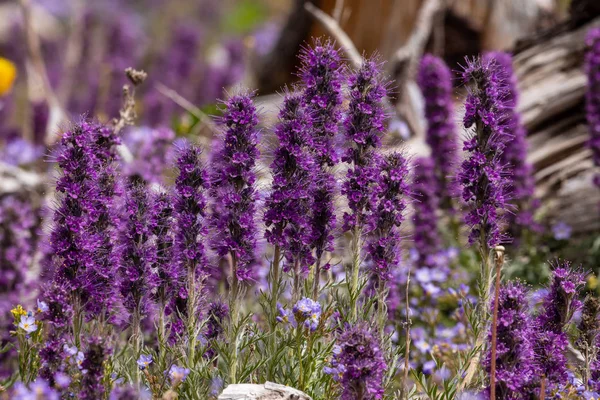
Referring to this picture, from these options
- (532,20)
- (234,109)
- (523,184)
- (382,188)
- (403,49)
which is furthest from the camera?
(532,20)

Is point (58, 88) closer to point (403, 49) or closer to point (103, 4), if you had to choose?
point (403, 49)

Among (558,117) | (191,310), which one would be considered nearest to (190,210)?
(191,310)

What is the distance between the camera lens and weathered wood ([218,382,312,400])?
13.8 ft

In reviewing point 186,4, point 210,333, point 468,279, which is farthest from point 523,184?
point 186,4

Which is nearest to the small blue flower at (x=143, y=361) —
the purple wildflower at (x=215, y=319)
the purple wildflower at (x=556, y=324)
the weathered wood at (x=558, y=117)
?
the purple wildflower at (x=215, y=319)

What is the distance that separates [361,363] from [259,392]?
62 cm

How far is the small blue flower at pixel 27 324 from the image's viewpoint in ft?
16.0

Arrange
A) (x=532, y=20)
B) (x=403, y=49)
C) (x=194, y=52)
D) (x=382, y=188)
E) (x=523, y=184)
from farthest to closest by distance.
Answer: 1. (x=194, y=52)
2. (x=532, y=20)
3. (x=403, y=49)
4. (x=523, y=184)
5. (x=382, y=188)

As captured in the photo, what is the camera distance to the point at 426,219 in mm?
7875

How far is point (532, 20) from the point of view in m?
12.1

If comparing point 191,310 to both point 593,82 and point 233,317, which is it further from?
point 593,82

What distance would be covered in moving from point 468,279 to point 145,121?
6.10 m

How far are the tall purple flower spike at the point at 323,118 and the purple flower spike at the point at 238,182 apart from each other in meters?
0.40

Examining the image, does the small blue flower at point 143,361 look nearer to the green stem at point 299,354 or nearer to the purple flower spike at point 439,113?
the green stem at point 299,354
